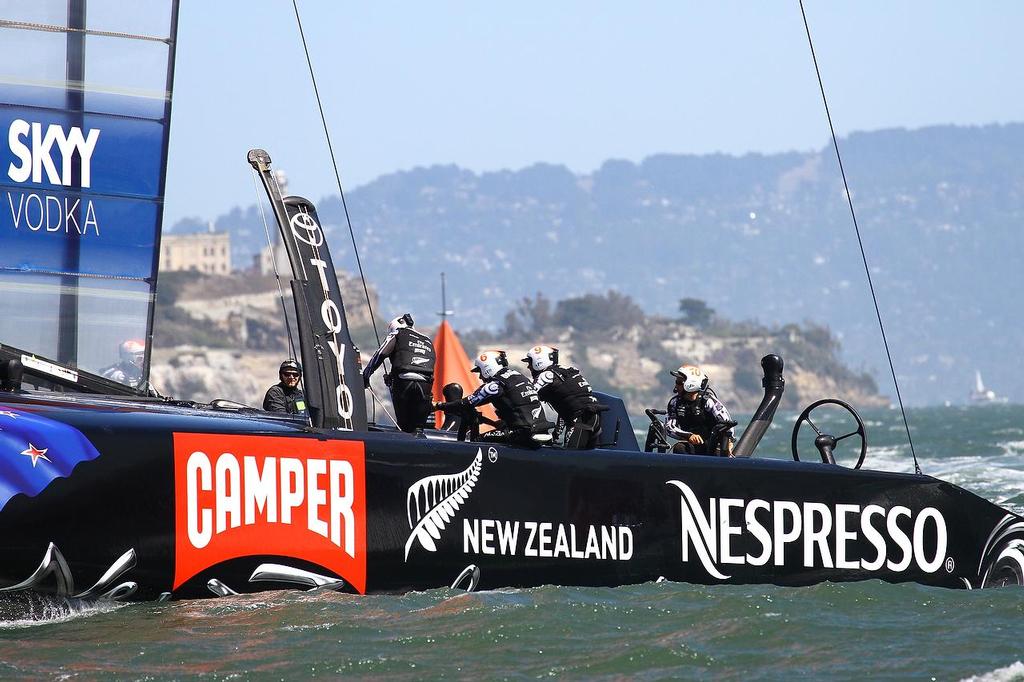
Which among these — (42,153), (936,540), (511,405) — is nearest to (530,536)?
(511,405)

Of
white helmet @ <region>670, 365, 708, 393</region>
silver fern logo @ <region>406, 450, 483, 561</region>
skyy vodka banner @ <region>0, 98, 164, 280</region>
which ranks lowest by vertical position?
silver fern logo @ <region>406, 450, 483, 561</region>

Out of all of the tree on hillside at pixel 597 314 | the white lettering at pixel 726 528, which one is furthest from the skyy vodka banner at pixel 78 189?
the tree on hillside at pixel 597 314

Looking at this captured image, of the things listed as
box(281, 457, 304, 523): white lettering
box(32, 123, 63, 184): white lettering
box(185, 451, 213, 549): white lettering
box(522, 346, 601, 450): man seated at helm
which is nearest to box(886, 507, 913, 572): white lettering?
box(522, 346, 601, 450): man seated at helm

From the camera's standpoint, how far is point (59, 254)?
7.28 m

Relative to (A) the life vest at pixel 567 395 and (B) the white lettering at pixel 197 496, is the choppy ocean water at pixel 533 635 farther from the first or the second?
(A) the life vest at pixel 567 395

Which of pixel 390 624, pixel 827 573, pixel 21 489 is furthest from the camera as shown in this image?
pixel 827 573

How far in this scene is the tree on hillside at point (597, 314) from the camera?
157m

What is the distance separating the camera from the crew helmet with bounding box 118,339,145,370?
739 centimetres

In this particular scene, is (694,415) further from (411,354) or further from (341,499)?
(341,499)

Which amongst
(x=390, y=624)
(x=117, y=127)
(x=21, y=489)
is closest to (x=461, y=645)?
(x=390, y=624)

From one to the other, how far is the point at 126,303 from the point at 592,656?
9.18ft

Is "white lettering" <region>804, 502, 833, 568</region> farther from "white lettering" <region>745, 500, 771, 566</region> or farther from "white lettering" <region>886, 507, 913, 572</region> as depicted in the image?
"white lettering" <region>886, 507, 913, 572</region>

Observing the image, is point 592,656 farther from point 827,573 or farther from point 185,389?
point 185,389

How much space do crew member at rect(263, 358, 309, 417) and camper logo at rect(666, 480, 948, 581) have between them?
2.34 metres
